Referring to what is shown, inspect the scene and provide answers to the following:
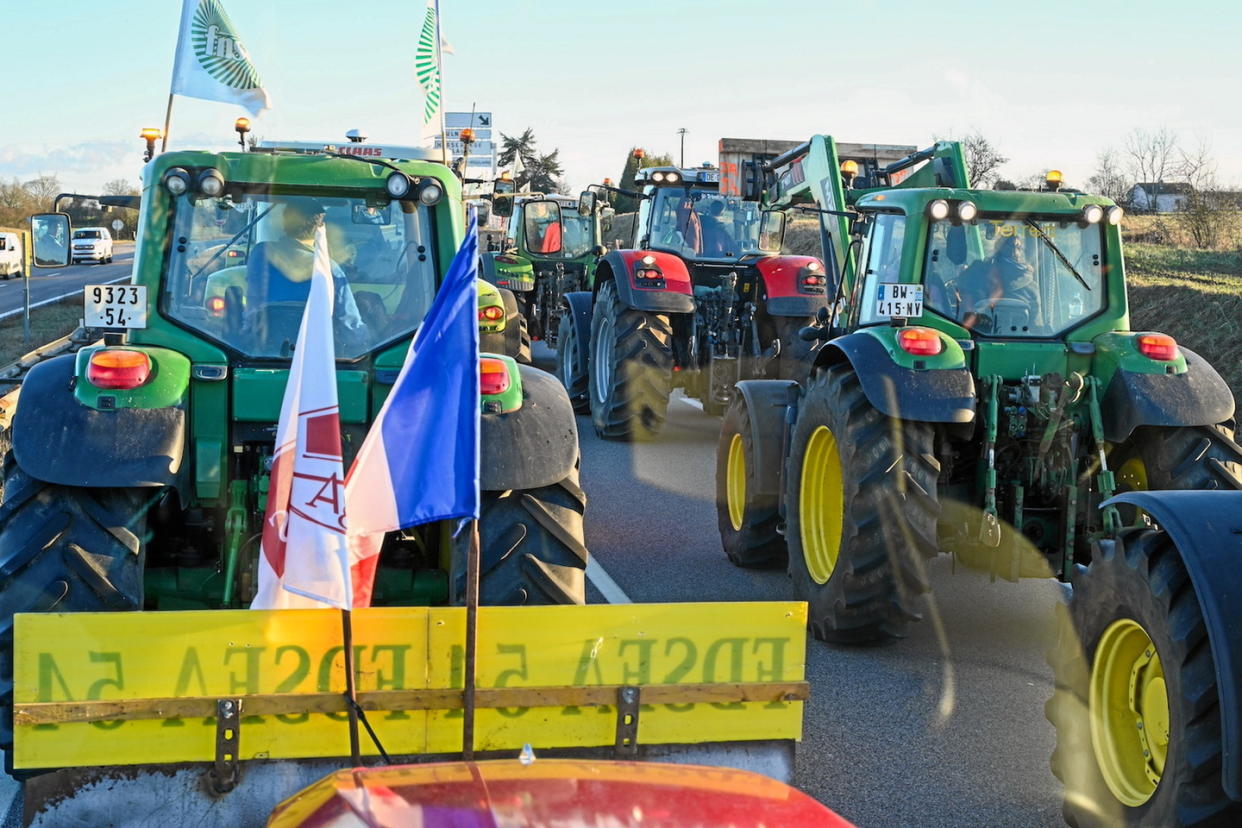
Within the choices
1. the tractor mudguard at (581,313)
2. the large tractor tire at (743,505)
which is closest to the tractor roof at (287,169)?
the large tractor tire at (743,505)

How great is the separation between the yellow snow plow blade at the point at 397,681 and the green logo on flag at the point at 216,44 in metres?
4.97

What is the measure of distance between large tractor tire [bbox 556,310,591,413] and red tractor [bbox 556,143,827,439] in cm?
2

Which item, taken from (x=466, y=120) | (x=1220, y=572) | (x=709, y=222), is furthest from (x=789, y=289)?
(x=466, y=120)

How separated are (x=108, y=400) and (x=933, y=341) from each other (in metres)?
3.79

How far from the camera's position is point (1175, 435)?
6590 millimetres

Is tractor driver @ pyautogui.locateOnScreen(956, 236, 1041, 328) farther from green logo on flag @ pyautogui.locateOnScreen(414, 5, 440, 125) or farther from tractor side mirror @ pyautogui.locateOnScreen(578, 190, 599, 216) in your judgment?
tractor side mirror @ pyautogui.locateOnScreen(578, 190, 599, 216)

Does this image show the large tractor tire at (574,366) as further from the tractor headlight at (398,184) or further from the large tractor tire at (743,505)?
the tractor headlight at (398,184)

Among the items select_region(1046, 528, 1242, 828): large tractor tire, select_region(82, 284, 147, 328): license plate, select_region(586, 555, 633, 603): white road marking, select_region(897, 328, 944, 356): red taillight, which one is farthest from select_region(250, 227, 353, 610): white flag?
select_region(586, 555, 633, 603): white road marking

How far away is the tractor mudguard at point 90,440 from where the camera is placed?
4633 mm

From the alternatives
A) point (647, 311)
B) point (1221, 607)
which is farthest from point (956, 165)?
point (1221, 607)

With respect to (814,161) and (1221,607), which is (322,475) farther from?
(814,161)

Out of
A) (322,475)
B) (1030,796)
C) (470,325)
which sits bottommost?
(1030,796)

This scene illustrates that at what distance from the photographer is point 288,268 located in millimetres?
5523

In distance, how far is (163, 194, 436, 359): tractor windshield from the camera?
214 inches
